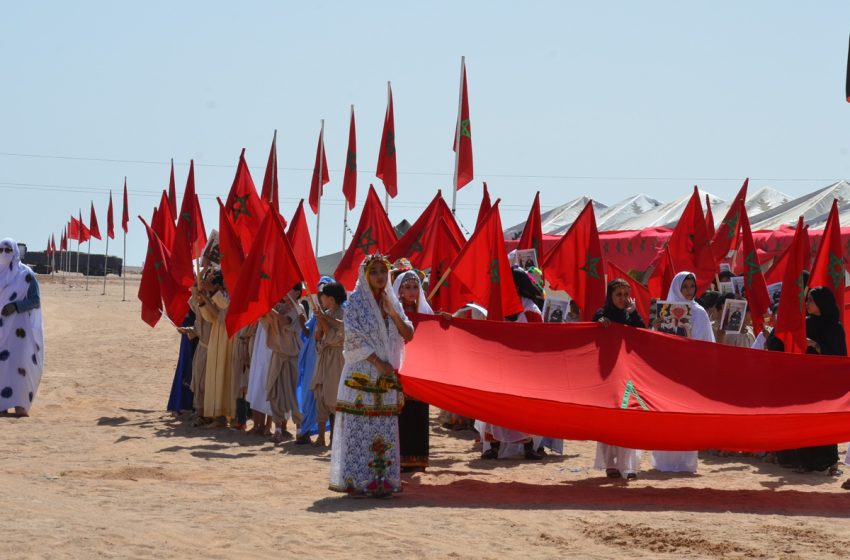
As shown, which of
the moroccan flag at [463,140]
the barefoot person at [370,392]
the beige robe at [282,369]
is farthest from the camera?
the moroccan flag at [463,140]

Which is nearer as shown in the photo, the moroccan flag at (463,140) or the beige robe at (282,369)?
the beige robe at (282,369)

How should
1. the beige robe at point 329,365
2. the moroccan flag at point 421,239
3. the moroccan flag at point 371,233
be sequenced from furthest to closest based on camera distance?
1. the moroccan flag at point 371,233
2. the moroccan flag at point 421,239
3. the beige robe at point 329,365

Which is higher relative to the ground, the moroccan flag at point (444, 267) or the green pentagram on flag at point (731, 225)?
the green pentagram on flag at point (731, 225)

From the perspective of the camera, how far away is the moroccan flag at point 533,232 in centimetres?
1531

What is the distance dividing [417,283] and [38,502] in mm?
3313

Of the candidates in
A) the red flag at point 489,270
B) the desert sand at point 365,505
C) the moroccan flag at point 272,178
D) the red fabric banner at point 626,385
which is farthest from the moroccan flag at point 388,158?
the red fabric banner at point 626,385

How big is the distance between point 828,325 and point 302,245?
5.62 m

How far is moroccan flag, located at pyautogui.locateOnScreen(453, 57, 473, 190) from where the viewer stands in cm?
1842

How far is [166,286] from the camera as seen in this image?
51.9ft

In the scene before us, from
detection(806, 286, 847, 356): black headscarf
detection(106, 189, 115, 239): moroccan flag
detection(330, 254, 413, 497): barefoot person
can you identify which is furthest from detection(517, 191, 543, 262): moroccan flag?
detection(106, 189, 115, 239): moroccan flag

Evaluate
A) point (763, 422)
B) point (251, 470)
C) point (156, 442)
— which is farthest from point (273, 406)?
point (763, 422)

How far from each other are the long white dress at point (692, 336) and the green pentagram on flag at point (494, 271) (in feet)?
5.23

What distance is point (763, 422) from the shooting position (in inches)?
372

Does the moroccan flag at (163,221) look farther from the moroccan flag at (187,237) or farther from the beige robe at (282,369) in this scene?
the beige robe at (282,369)
